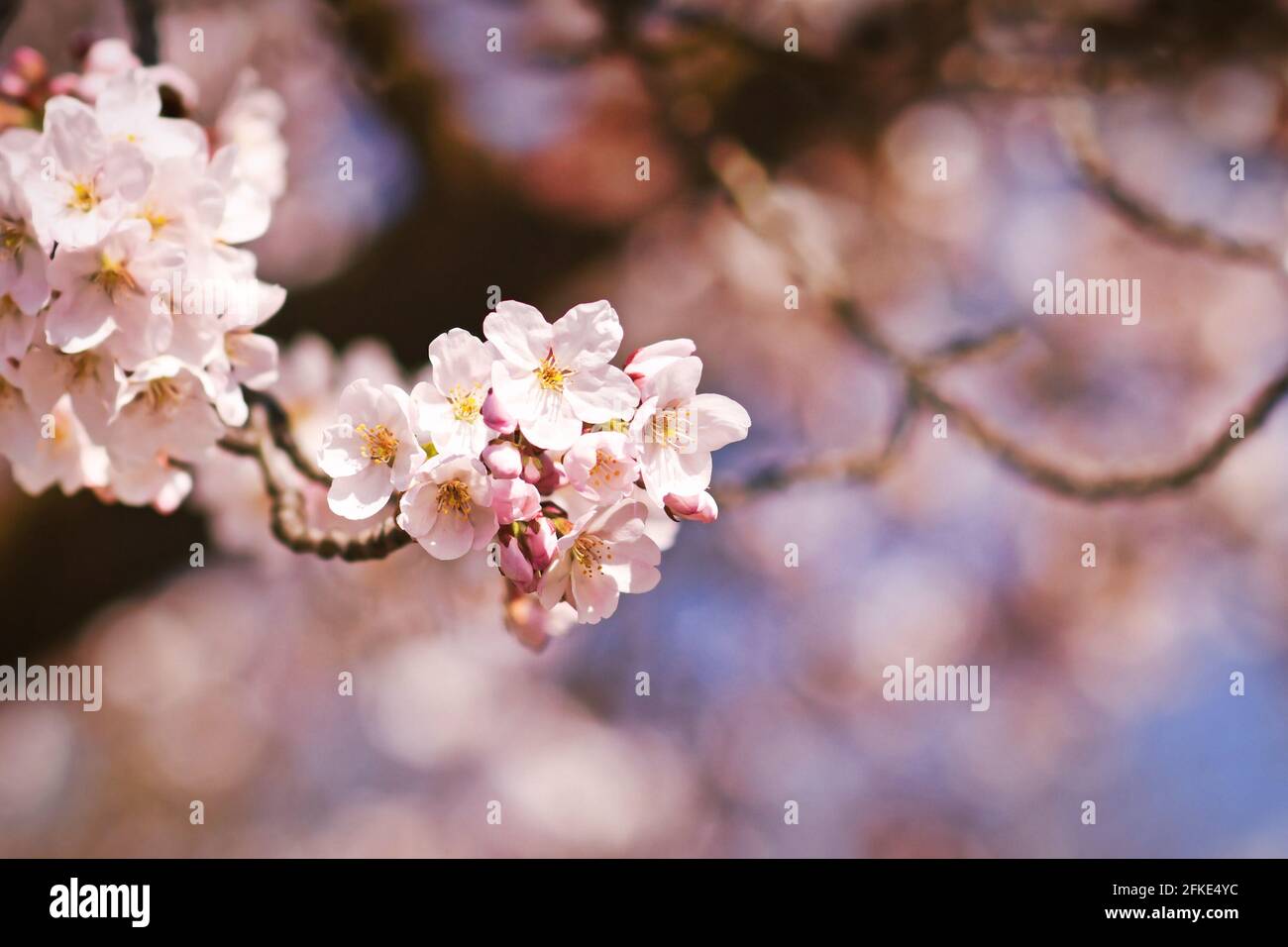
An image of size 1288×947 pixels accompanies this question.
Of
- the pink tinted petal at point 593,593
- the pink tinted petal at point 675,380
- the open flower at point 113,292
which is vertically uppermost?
the open flower at point 113,292

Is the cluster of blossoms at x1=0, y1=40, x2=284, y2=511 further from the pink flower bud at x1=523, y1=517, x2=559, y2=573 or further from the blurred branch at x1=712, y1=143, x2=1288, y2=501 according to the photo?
the blurred branch at x1=712, y1=143, x2=1288, y2=501

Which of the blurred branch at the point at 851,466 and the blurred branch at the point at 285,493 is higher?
the blurred branch at the point at 851,466

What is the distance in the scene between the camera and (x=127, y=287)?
65 centimetres

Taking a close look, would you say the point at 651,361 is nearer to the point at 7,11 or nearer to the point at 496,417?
the point at 496,417

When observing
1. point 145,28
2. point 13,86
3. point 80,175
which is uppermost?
point 145,28

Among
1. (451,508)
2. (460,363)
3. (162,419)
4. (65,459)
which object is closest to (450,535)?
(451,508)

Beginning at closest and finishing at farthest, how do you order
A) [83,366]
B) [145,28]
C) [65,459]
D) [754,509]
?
1. [83,366]
2. [65,459]
3. [145,28]
4. [754,509]

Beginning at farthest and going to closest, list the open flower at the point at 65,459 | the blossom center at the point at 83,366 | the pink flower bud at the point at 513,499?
the open flower at the point at 65,459 → the blossom center at the point at 83,366 → the pink flower bud at the point at 513,499

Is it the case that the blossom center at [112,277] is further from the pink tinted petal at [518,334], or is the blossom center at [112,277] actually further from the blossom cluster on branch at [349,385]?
the pink tinted petal at [518,334]

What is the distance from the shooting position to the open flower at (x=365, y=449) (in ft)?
2.08

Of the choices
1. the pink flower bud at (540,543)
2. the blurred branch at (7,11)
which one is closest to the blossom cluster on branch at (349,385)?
the pink flower bud at (540,543)

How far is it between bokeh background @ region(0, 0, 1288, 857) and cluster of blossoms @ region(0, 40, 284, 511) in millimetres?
514

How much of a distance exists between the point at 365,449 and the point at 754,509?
0.74 m
